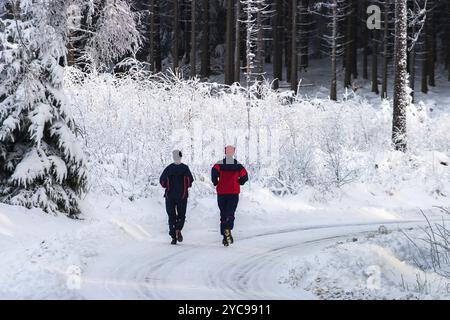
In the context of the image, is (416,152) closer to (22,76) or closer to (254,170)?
(254,170)

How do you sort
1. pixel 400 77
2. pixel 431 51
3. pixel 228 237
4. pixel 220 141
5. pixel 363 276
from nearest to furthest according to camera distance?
1. pixel 363 276
2. pixel 228 237
3. pixel 220 141
4. pixel 400 77
5. pixel 431 51

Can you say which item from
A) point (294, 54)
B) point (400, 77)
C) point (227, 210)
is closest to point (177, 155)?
point (227, 210)

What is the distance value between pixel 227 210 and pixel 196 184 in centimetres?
397

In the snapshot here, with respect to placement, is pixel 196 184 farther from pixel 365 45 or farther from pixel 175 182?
pixel 365 45

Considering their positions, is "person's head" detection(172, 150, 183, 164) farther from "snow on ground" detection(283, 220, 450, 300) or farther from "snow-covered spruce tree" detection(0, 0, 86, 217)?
"snow on ground" detection(283, 220, 450, 300)

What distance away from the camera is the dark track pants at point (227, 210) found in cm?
1080

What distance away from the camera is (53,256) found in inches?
325

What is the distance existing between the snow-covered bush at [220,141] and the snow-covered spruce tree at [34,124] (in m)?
2.50

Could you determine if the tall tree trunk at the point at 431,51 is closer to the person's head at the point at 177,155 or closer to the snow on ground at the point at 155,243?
the snow on ground at the point at 155,243

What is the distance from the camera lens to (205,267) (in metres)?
8.66

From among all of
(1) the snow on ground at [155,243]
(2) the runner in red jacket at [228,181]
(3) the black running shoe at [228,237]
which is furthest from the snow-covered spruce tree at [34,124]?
(3) the black running shoe at [228,237]

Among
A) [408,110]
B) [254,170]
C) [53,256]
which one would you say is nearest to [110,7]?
[254,170]

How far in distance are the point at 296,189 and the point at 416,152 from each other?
601 cm

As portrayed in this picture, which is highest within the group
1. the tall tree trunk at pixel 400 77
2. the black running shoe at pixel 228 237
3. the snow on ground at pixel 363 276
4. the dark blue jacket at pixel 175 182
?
the tall tree trunk at pixel 400 77
